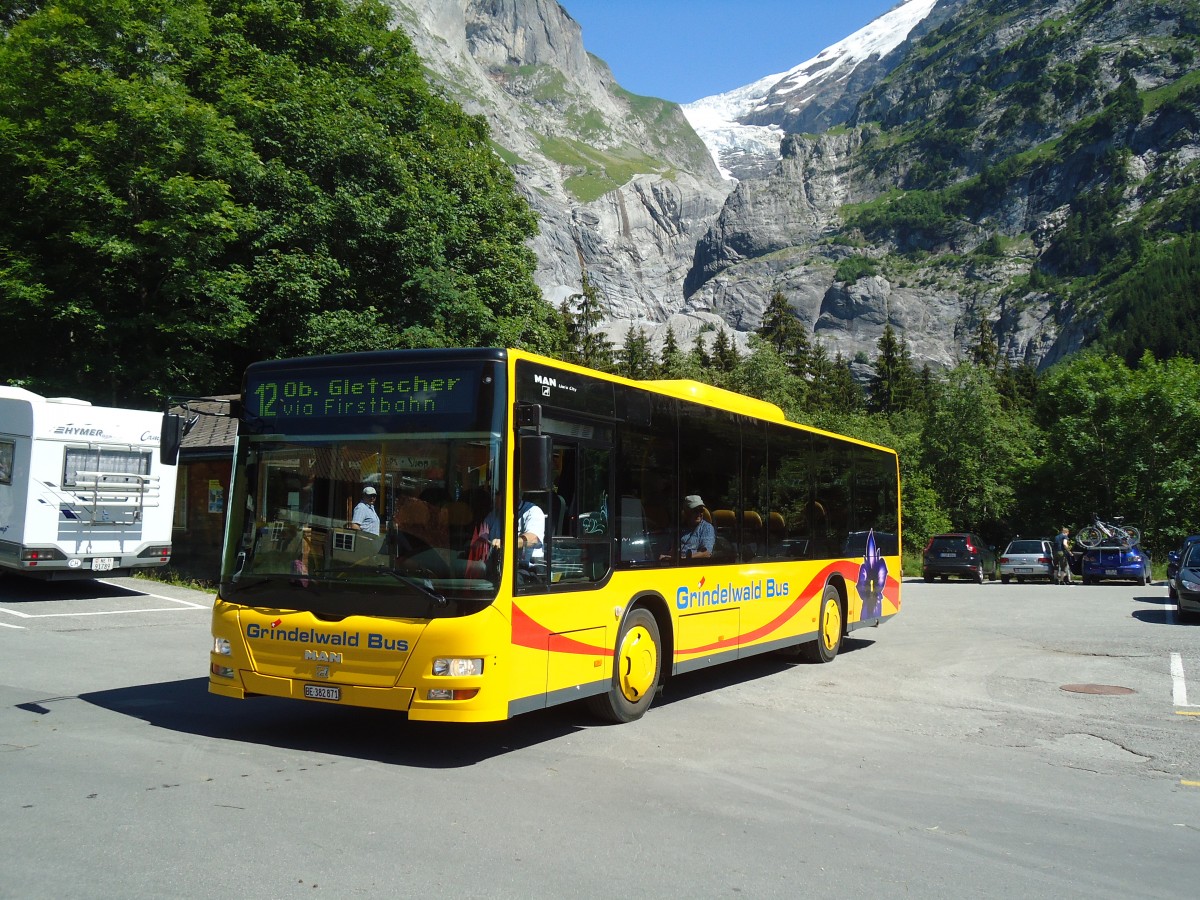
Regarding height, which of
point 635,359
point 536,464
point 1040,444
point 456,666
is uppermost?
point 635,359

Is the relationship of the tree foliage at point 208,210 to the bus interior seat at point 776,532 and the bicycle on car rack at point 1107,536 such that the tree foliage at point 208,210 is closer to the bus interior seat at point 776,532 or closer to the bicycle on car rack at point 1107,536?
the bus interior seat at point 776,532

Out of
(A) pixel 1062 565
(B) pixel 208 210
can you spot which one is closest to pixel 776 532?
(B) pixel 208 210

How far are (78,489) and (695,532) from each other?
12.1m

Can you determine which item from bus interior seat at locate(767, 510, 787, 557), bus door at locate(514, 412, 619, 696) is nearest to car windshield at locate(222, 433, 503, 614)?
bus door at locate(514, 412, 619, 696)

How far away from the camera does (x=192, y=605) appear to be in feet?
57.6

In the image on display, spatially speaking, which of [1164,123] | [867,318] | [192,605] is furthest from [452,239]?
[1164,123]

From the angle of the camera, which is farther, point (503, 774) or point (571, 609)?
point (571, 609)

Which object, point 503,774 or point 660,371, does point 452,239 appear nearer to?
point 503,774

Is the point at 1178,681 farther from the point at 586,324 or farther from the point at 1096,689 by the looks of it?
the point at 586,324

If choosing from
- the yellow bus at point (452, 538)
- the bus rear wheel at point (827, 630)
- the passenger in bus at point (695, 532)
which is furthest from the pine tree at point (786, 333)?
the yellow bus at point (452, 538)

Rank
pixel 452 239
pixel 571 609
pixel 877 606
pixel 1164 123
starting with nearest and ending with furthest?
1. pixel 571 609
2. pixel 877 606
3. pixel 452 239
4. pixel 1164 123

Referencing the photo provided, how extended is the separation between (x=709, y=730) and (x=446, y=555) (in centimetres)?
315

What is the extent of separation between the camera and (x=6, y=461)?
16.8 metres

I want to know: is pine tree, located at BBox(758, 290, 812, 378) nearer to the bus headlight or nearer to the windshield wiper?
the windshield wiper
